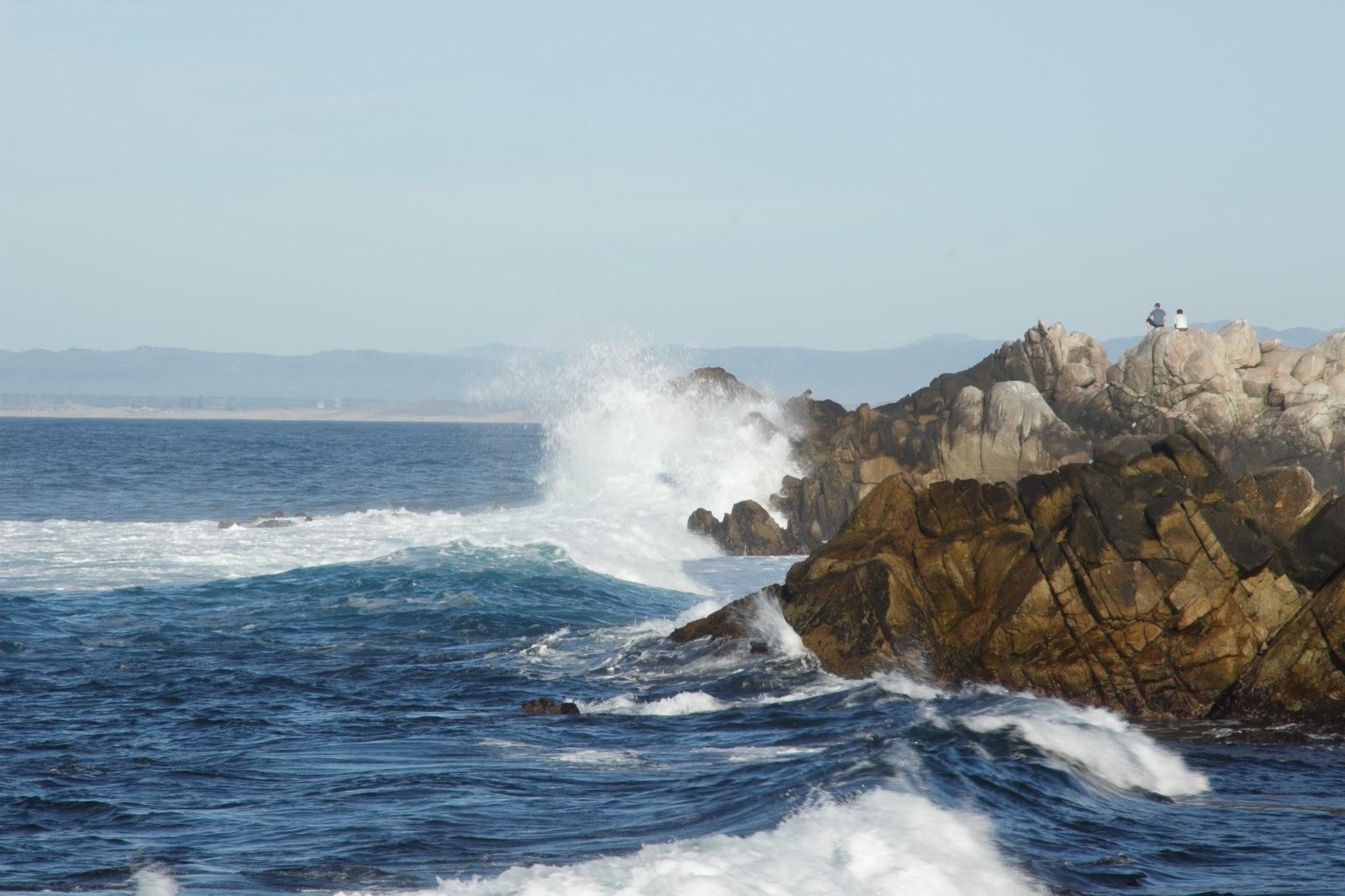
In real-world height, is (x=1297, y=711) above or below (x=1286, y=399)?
below

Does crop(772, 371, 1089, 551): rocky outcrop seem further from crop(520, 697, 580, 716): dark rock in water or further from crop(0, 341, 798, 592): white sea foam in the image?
crop(520, 697, 580, 716): dark rock in water

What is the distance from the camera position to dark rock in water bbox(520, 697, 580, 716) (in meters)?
17.3

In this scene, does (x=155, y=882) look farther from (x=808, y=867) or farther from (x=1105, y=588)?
(x=1105, y=588)

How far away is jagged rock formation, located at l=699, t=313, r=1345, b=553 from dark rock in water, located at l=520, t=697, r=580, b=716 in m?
18.8

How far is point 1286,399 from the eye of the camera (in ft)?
120

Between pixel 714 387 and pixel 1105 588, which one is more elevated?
pixel 714 387

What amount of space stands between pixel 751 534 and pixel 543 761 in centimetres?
2284

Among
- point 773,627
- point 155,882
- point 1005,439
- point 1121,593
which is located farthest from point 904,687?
point 1005,439

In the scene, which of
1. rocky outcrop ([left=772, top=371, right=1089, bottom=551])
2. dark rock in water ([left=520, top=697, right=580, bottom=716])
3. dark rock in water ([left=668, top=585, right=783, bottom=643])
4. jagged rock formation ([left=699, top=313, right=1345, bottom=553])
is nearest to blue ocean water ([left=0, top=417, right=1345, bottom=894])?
dark rock in water ([left=520, top=697, right=580, bottom=716])

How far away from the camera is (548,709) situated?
17406mm

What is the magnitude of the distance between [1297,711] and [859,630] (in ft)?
17.8

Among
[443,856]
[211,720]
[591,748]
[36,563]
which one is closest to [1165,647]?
[591,748]

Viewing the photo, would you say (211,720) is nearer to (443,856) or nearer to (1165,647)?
(443,856)

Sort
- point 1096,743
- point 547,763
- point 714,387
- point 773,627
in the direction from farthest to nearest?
point 714,387, point 773,627, point 1096,743, point 547,763
